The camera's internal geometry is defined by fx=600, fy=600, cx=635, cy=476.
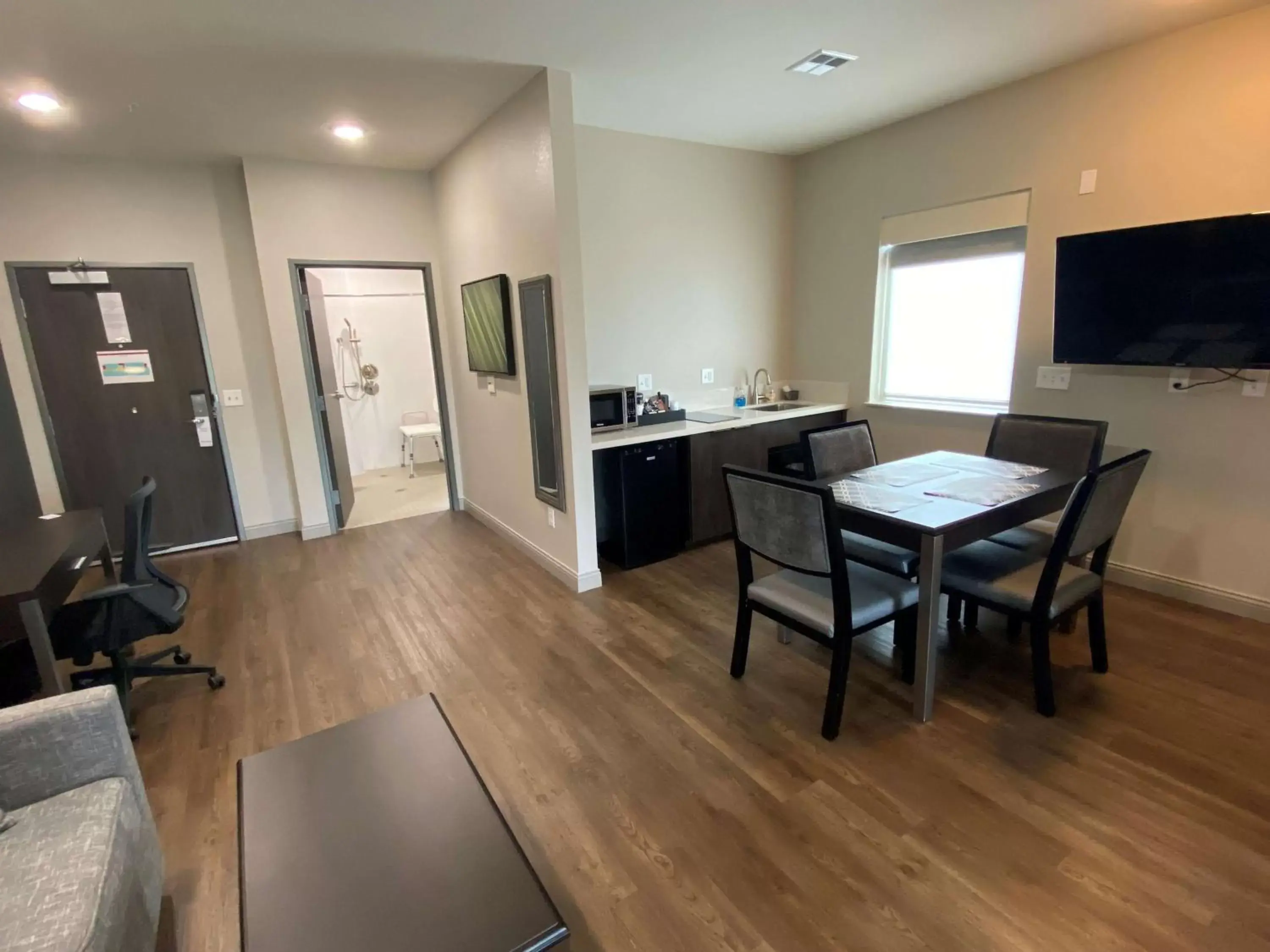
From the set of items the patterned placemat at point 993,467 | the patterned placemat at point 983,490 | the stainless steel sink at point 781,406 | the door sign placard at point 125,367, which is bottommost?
the patterned placemat at point 983,490

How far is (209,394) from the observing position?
4.41m

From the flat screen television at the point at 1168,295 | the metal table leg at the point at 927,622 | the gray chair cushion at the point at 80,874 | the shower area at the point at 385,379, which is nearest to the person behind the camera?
the gray chair cushion at the point at 80,874

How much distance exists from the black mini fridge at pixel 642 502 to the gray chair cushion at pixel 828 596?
4.47 ft

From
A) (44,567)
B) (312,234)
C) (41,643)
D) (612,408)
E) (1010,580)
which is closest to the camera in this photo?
(41,643)

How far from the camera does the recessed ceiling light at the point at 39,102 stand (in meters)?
2.85

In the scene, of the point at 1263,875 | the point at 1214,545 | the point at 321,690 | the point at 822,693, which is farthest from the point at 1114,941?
the point at 321,690

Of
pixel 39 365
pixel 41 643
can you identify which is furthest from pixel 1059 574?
pixel 39 365

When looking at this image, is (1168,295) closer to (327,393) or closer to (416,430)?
(327,393)

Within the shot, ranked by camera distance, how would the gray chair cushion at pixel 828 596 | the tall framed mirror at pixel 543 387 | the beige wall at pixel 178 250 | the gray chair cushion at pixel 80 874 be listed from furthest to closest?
the beige wall at pixel 178 250
the tall framed mirror at pixel 543 387
the gray chair cushion at pixel 828 596
the gray chair cushion at pixel 80 874

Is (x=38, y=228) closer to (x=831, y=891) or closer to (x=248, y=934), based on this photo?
(x=248, y=934)

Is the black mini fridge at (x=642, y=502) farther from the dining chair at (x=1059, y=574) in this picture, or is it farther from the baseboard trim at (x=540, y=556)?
the dining chair at (x=1059, y=574)

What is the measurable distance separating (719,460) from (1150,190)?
2.60 metres

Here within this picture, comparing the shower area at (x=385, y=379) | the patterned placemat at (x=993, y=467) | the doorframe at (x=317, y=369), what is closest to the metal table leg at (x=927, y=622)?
the patterned placemat at (x=993, y=467)

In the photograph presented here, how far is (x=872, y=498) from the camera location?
239 centimetres
